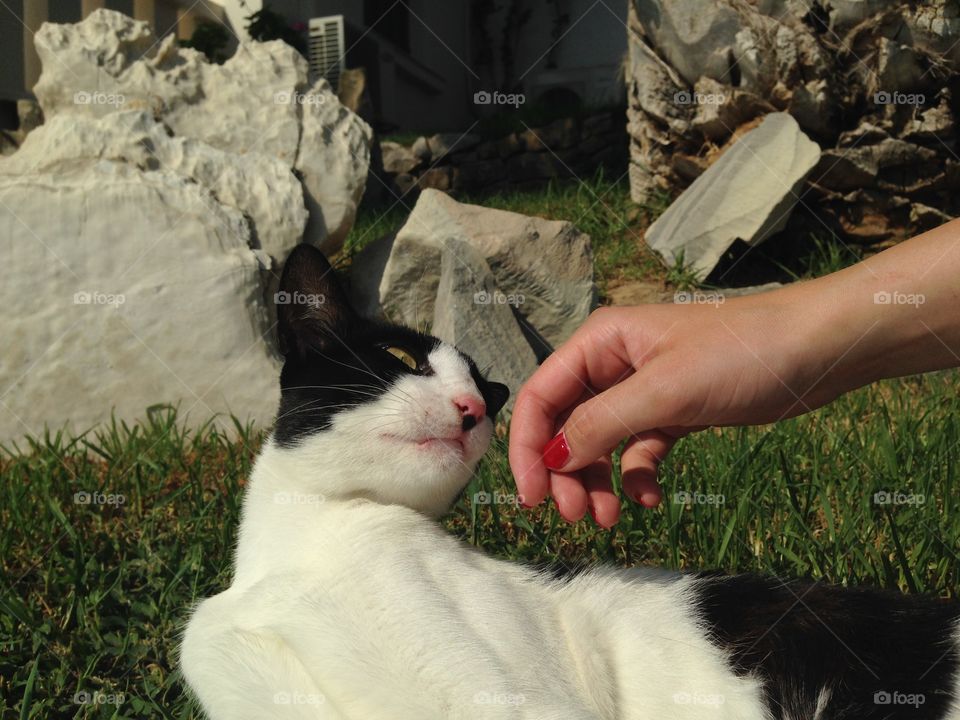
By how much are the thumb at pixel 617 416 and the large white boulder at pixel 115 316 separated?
275 centimetres

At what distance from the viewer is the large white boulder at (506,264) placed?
4.71m

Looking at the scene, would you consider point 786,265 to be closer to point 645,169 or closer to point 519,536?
point 645,169

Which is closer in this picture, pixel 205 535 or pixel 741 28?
pixel 205 535

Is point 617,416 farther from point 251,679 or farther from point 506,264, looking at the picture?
point 506,264

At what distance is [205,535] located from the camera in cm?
275

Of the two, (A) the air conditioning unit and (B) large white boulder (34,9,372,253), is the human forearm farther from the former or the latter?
(A) the air conditioning unit

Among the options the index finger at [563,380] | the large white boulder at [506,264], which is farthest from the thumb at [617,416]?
the large white boulder at [506,264]

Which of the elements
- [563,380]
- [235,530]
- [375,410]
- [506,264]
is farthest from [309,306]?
[506,264]

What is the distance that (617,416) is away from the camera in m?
1.73

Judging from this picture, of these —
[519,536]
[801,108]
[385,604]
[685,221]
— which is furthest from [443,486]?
[801,108]

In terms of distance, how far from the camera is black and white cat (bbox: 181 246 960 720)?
152cm

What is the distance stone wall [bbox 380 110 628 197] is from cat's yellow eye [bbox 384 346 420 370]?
871 cm

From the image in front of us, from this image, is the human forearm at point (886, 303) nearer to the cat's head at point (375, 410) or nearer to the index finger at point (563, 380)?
the index finger at point (563, 380)

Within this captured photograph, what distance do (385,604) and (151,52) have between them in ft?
15.9
